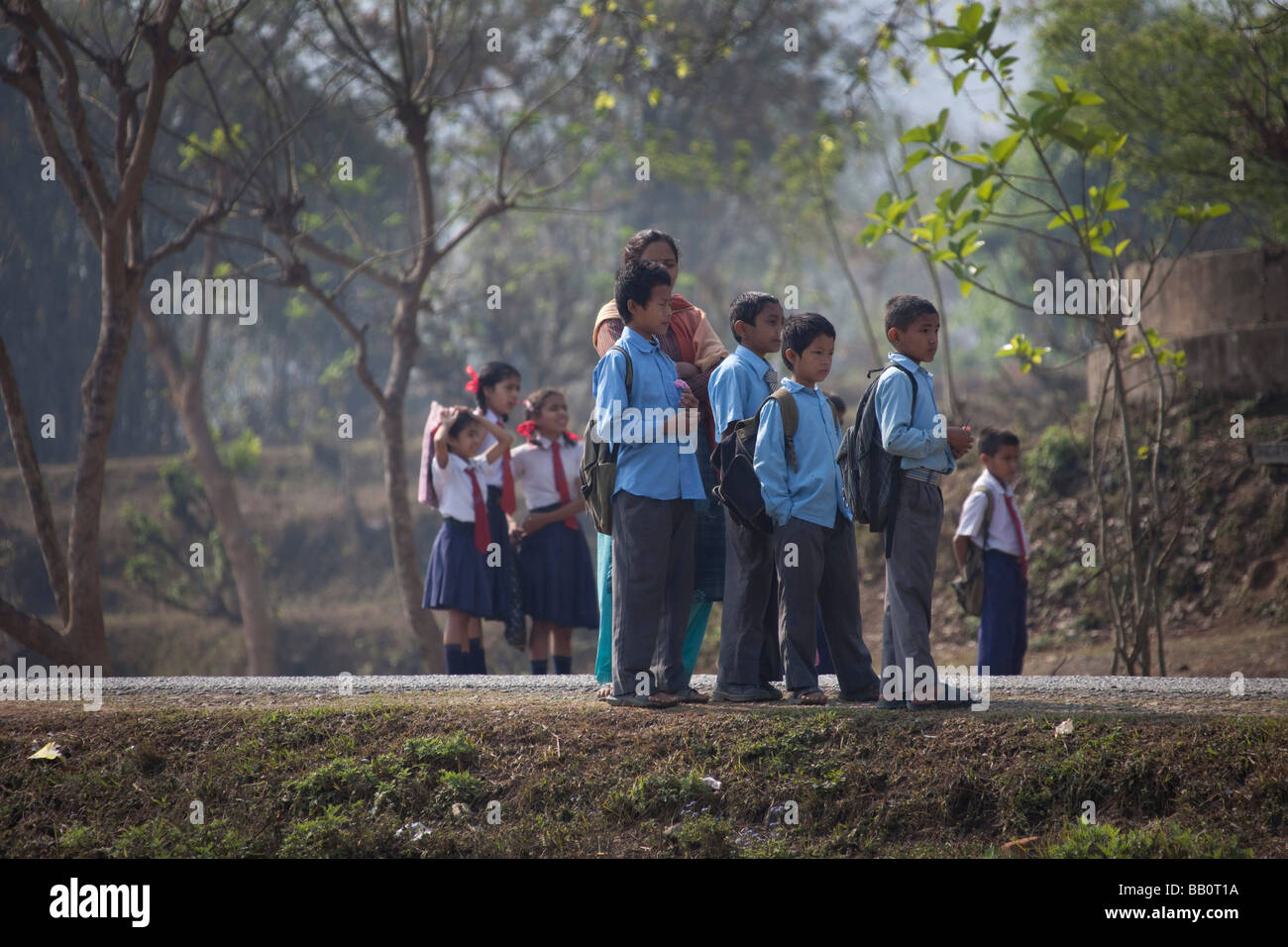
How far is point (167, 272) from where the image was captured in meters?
20.5

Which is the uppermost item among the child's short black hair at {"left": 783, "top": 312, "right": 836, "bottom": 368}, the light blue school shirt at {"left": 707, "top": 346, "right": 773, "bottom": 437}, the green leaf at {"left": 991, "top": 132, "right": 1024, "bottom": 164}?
the green leaf at {"left": 991, "top": 132, "right": 1024, "bottom": 164}

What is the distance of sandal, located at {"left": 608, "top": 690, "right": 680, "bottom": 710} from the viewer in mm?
5586

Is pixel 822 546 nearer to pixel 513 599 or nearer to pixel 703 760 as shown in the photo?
pixel 703 760

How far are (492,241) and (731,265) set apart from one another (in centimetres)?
1153

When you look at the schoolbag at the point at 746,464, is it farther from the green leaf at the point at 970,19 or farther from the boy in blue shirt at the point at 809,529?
the green leaf at the point at 970,19

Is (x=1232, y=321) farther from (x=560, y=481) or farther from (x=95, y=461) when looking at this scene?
(x=95, y=461)

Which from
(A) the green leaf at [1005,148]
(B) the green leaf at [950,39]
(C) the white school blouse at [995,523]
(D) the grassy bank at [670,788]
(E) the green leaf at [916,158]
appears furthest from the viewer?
(C) the white school blouse at [995,523]

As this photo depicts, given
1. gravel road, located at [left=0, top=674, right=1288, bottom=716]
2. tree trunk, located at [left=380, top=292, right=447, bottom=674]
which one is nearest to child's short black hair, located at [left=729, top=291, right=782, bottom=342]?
gravel road, located at [left=0, top=674, right=1288, bottom=716]

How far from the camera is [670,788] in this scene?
496 cm

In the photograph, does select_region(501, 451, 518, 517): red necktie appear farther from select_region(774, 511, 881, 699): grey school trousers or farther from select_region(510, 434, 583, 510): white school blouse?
select_region(774, 511, 881, 699): grey school trousers

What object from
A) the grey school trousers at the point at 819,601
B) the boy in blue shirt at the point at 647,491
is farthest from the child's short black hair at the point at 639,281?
the grey school trousers at the point at 819,601

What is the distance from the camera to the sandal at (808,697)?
220 inches

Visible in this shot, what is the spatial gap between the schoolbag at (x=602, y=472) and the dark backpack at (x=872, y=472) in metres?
1.02
